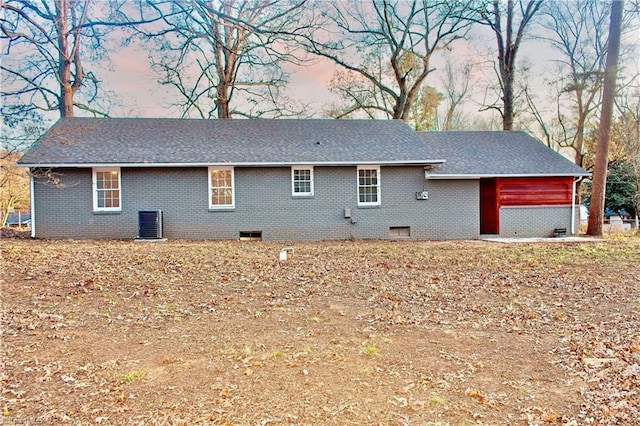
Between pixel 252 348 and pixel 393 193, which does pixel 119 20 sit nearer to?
pixel 252 348

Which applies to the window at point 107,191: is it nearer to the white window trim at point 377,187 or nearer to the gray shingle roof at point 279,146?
the gray shingle roof at point 279,146

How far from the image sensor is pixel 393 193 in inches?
590

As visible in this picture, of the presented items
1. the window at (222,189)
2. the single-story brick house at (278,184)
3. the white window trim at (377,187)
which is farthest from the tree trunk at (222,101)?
the white window trim at (377,187)

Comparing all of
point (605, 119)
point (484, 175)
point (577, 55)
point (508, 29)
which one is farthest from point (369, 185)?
point (577, 55)

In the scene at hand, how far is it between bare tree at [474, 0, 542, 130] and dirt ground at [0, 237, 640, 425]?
16150mm

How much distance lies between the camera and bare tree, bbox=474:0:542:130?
72.2 feet

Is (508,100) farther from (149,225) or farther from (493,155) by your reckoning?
(149,225)

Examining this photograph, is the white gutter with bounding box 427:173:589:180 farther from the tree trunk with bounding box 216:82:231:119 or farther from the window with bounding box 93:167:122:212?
the tree trunk with bounding box 216:82:231:119

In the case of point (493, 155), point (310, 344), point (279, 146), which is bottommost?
point (310, 344)

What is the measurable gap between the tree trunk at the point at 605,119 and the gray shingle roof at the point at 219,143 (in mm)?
6428

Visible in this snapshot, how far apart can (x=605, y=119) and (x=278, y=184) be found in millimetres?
11715

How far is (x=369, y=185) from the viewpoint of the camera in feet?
49.1

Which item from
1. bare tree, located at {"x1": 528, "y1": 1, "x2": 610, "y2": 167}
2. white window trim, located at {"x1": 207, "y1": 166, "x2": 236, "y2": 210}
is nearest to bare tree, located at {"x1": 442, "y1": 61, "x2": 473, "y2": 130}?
bare tree, located at {"x1": 528, "y1": 1, "x2": 610, "y2": 167}

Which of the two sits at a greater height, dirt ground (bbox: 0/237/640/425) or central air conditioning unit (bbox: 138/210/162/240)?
central air conditioning unit (bbox: 138/210/162/240)
